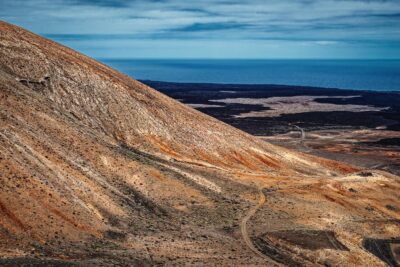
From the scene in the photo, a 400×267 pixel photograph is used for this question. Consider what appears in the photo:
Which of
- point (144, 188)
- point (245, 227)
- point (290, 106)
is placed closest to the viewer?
point (245, 227)

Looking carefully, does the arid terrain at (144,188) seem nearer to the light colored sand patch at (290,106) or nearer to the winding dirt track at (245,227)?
the winding dirt track at (245,227)

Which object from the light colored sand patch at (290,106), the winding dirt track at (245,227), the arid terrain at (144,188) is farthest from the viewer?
the light colored sand patch at (290,106)

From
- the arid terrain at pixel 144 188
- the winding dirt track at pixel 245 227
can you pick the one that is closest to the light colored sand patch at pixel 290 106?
the arid terrain at pixel 144 188

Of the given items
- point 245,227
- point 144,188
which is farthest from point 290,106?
point 245,227

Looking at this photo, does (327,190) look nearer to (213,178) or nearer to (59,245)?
(213,178)

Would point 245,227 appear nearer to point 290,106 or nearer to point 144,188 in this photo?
point 144,188
